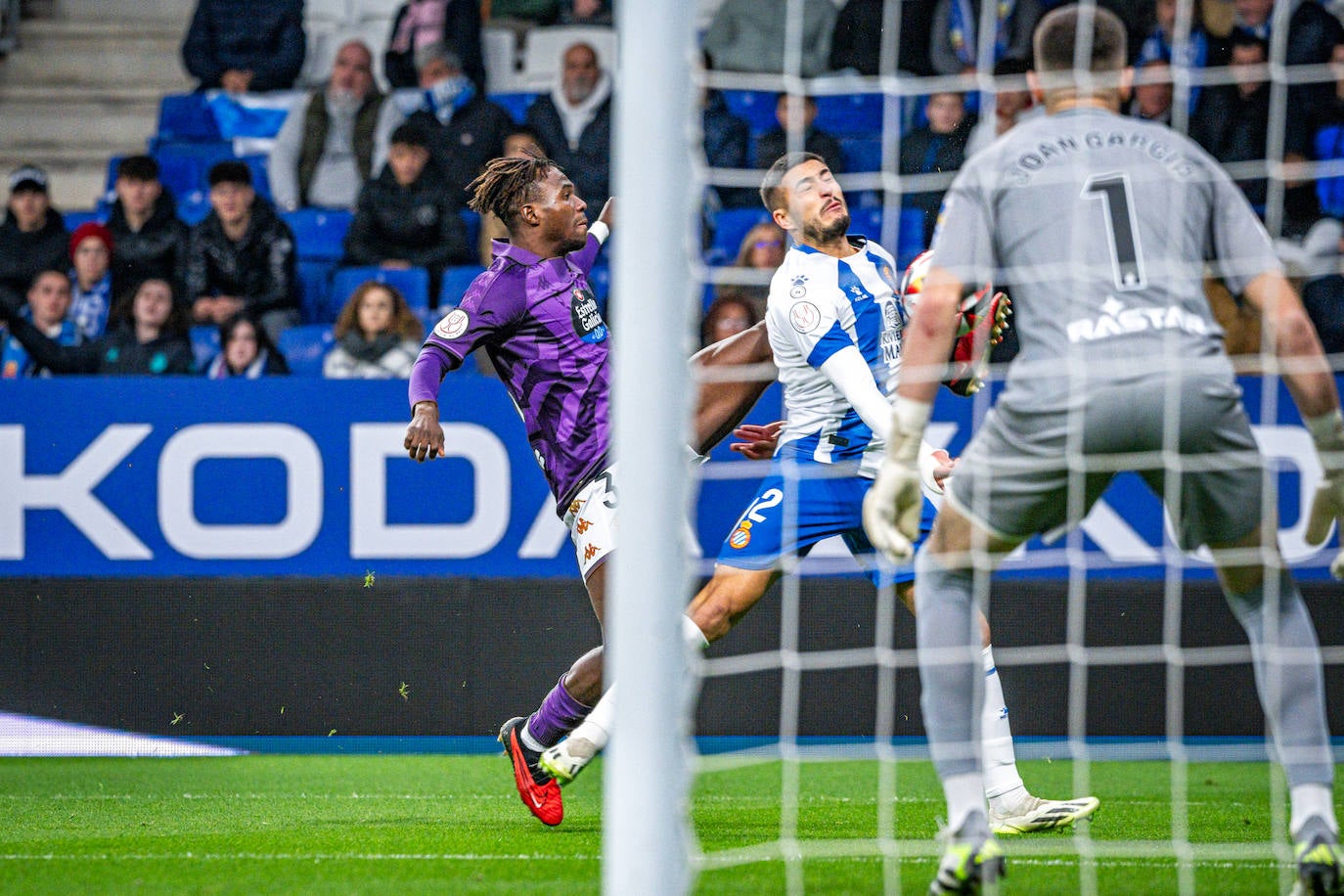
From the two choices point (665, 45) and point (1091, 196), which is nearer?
point (665, 45)

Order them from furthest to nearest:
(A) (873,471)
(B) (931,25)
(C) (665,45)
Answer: (B) (931,25) < (A) (873,471) < (C) (665,45)

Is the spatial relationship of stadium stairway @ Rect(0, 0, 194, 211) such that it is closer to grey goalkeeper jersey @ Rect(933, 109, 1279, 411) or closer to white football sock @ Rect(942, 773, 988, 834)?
grey goalkeeper jersey @ Rect(933, 109, 1279, 411)

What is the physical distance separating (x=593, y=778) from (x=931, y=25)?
4.87 m

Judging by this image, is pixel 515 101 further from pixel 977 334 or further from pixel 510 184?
pixel 977 334

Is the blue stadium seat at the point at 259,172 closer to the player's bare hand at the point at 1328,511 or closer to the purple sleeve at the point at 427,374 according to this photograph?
the purple sleeve at the point at 427,374

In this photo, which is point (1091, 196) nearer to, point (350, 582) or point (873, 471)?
point (873, 471)

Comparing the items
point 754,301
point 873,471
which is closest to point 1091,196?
point 873,471

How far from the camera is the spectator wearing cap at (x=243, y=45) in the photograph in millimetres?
10086

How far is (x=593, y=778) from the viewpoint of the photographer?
6.40 meters

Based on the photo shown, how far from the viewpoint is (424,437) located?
465 centimetres

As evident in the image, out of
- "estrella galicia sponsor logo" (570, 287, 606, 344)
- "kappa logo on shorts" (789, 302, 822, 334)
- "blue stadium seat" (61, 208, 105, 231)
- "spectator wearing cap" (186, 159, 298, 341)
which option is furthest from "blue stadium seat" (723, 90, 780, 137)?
"kappa logo on shorts" (789, 302, 822, 334)

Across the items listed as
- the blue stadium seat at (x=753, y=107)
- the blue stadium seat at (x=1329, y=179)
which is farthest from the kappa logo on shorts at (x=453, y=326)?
the blue stadium seat at (x=1329, y=179)

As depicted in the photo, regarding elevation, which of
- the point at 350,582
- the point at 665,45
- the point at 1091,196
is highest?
the point at 665,45

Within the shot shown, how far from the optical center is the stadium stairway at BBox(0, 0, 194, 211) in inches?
428
